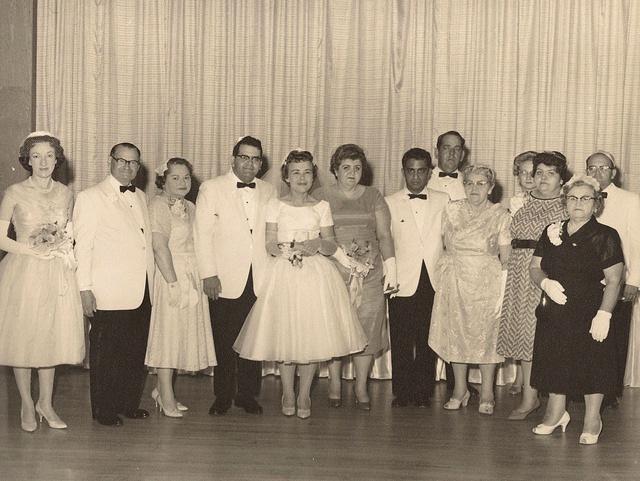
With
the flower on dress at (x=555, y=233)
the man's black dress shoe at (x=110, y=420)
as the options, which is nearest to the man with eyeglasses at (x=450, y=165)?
the flower on dress at (x=555, y=233)

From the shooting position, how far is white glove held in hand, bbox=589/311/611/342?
16.0ft

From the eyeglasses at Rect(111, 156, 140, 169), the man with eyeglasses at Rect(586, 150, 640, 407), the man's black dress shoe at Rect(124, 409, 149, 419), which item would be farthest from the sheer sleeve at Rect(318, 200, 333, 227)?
the man with eyeglasses at Rect(586, 150, 640, 407)

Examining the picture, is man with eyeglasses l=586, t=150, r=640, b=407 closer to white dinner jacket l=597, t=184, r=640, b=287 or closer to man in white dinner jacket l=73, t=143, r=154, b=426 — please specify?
white dinner jacket l=597, t=184, r=640, b=287

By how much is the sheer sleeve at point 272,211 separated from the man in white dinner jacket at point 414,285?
0.83m

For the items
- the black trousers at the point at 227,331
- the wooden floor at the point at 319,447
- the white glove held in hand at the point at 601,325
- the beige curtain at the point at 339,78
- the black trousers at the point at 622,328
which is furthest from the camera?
the beige curtain at the point at 339,78

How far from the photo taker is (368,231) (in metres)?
5.73

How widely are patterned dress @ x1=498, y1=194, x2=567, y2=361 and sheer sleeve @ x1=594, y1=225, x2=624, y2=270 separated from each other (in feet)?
1.28

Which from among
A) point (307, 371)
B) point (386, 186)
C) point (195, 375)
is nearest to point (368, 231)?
point (307, 371)

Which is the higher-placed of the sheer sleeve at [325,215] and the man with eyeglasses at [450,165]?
the man with eyeglasses at [450,165]

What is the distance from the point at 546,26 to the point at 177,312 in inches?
139

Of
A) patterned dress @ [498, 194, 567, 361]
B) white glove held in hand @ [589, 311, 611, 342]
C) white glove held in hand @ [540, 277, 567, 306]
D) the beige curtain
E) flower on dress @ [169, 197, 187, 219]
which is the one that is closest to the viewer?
white glove held in hand @ [589, 311, 611, 342]

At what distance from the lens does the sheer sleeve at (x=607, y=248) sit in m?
4.91

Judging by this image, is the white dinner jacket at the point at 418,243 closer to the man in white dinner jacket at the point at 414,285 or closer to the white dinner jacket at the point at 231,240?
the man in white dinner jacket at the point at 414,285

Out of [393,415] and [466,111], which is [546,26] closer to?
[466,111]
